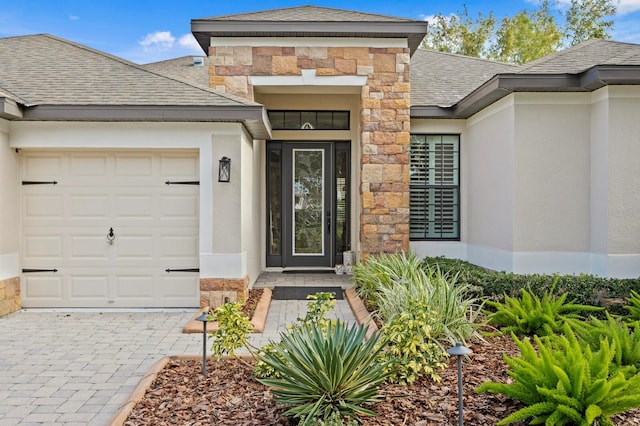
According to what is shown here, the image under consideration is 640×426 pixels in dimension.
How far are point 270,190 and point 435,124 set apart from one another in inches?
141

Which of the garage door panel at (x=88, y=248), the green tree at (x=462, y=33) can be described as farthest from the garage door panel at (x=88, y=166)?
the green tree at (x=462, y=33)

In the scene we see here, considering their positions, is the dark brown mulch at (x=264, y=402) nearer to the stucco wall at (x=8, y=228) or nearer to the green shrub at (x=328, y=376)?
the green shrub at (x=328, y=376)

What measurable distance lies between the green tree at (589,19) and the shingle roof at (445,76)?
1514 centimetres

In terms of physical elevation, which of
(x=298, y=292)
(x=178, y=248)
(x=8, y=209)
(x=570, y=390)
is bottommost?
(x=298, y=292)

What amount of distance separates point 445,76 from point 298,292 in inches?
232

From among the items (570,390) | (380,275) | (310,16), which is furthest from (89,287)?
(570,390)

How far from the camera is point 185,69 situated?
12.8 metres

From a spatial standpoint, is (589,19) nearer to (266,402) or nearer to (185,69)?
(185,69)

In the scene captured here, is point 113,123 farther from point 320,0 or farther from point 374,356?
point 320,0

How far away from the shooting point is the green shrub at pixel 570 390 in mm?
3191

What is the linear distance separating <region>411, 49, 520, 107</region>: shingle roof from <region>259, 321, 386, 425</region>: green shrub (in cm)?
691

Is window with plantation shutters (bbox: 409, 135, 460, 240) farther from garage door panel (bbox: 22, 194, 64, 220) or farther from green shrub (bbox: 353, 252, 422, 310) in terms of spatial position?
garage door panel (bbox: 22, 194, 64, 220)

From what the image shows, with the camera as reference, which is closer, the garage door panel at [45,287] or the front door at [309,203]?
the garage door panel at [45,287]

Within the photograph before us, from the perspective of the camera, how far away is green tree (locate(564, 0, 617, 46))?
80.3 ft
